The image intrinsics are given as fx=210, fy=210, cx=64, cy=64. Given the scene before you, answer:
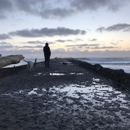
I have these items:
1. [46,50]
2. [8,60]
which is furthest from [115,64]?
[8,60]

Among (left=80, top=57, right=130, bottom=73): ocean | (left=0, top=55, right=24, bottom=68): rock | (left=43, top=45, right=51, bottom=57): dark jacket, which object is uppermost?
(left=43, top=45, right=51, bottom=57): dark jacket

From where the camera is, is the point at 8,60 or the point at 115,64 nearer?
the point at 8,60

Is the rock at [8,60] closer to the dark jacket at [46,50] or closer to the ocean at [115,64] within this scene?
the dark jacket at [46,50]

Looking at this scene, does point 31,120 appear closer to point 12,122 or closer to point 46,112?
point 12,122

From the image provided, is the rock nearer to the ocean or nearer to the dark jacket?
the dark jacket

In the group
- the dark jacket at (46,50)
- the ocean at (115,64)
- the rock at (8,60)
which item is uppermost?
the dark jacket at (46,50)

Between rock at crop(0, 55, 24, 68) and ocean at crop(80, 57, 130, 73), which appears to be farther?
ocean at crop(80, 57, 130, 73)

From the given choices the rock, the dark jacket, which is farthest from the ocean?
the rock

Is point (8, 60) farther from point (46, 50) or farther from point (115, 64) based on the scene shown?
point (115, 64)

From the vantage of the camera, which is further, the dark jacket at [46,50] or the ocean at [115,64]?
the ocean at [115,64]

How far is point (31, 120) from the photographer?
210 inches

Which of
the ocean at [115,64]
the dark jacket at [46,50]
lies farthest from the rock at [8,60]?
the ocean at [115,64]

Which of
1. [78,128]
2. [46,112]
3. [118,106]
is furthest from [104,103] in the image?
[78,128]

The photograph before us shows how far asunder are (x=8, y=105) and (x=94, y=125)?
3.32m
